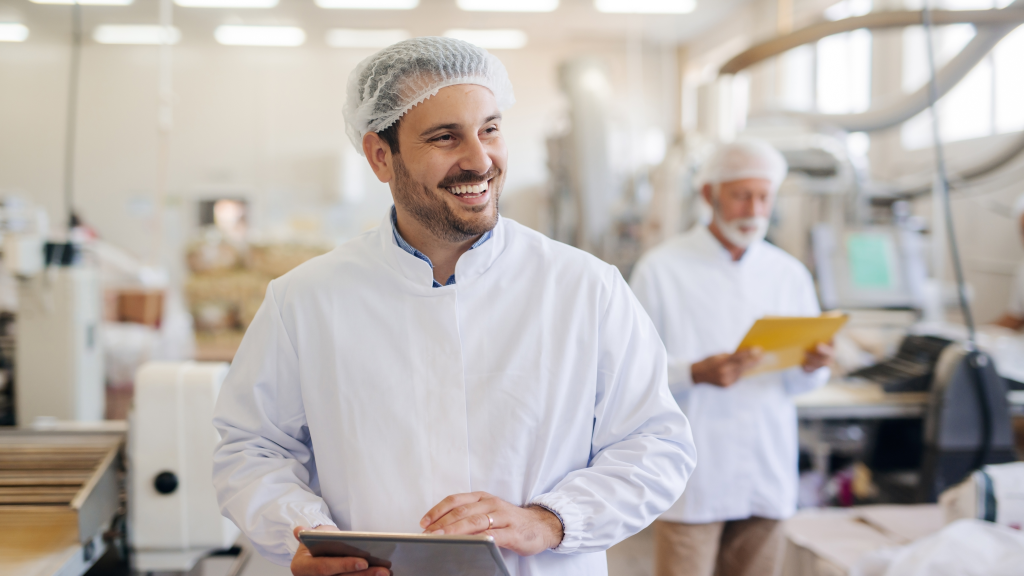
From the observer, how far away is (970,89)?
14.8 ft

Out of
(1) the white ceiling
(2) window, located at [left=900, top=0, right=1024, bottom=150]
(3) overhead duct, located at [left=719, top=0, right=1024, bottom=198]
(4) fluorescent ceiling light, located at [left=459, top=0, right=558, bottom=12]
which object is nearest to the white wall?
(1) the white ceiling

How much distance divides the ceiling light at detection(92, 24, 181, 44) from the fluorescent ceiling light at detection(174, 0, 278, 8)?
2.14 feet

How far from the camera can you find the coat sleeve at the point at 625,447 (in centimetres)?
98

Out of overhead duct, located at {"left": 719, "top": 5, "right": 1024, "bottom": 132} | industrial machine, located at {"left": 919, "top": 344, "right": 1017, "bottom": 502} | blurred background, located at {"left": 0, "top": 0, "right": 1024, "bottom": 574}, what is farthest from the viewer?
blurred background, located at {"left": 0, "top": 0, "right": 1024, "bottom": 574}

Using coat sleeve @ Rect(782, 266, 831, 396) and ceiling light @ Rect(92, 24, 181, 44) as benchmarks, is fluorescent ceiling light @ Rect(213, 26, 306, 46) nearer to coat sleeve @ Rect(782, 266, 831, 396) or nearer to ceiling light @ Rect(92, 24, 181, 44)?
ceiling light @ Rect(92, 24, 181, 44)

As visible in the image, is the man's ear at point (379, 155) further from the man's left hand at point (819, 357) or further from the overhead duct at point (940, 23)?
the overhead duct at point (940, 23)

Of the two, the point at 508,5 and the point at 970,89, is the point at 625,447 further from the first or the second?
the point at 508,5

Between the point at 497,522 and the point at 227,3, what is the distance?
7.31 m

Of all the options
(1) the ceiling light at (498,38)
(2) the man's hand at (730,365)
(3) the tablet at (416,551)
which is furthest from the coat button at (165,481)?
(1) the ceiling light at (498,38)

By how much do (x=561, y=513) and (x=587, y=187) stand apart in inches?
151

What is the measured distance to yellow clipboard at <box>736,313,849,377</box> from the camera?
169 centimetres

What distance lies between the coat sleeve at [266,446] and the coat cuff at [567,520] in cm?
34

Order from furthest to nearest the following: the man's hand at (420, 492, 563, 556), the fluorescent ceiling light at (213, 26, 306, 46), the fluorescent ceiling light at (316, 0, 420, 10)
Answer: the fluorescent ceiling light at (213, 26, 306, 46) < the fluorescent ceiling light at (316, 0, 420, 10) < the man's hand at (420, 492, 563, 556)

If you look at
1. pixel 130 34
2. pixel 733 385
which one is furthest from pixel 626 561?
pixel 130 34
